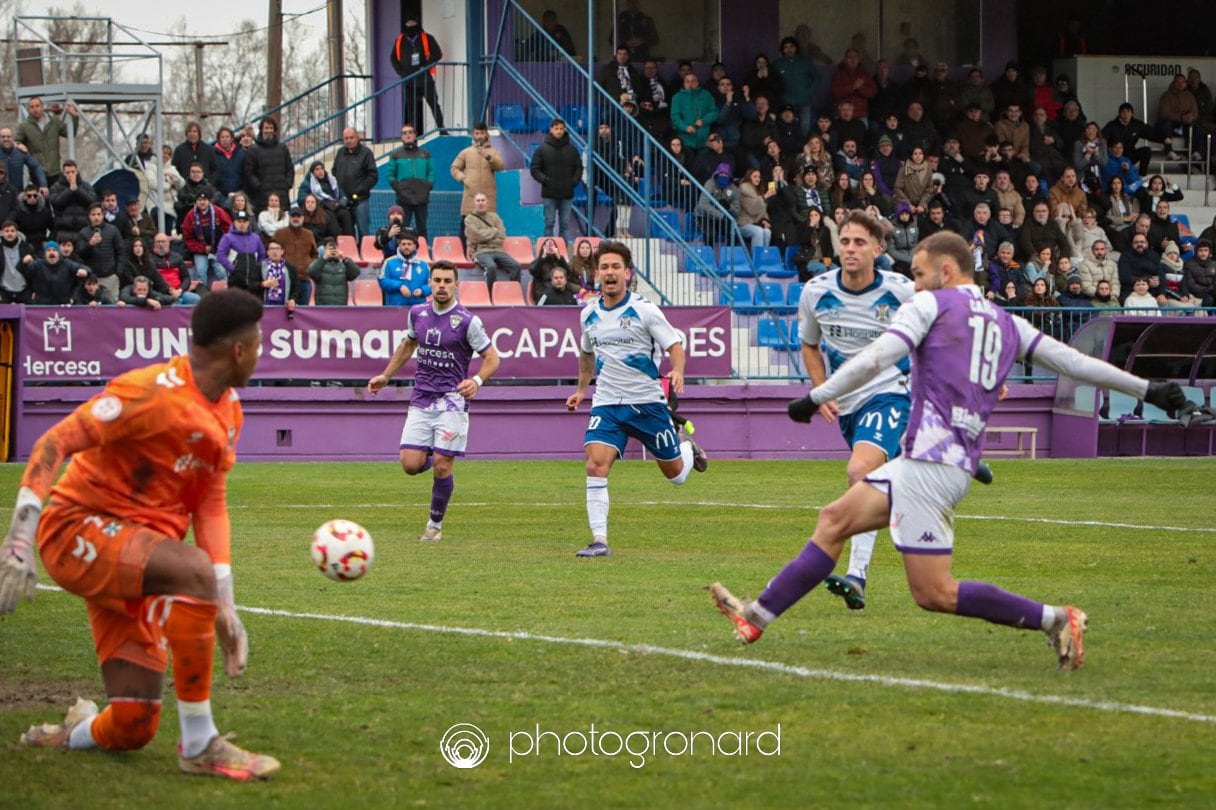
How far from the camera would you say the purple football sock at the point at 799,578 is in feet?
25.2

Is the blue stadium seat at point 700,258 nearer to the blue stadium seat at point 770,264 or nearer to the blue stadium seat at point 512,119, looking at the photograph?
the blue stadium seat at point 770,264

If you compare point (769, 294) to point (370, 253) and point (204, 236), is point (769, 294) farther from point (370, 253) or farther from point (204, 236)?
point (204, 236)

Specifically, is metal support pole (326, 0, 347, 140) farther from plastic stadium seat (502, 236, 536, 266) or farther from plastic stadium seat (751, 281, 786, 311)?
plastic stadium seat (751, 281, 786, 311)

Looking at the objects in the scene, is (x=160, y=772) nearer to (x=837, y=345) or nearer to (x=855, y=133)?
(x=837, y=345)

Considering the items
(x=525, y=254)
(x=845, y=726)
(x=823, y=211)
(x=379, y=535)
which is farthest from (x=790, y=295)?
(x=845, y=726)

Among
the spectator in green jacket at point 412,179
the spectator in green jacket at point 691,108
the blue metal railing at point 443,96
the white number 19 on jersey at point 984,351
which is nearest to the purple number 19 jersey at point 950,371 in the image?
the white number 19 on jersey at point 984,351

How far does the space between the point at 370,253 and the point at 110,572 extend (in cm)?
2101

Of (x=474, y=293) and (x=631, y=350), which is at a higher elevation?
(x=474, y=293)

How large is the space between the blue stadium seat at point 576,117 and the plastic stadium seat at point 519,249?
118 inches

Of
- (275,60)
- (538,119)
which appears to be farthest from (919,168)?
(275,60)

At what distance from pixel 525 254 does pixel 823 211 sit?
478cm

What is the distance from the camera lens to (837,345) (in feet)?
33.1

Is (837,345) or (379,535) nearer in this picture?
(837,345)

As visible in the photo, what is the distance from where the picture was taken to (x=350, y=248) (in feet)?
86.2
